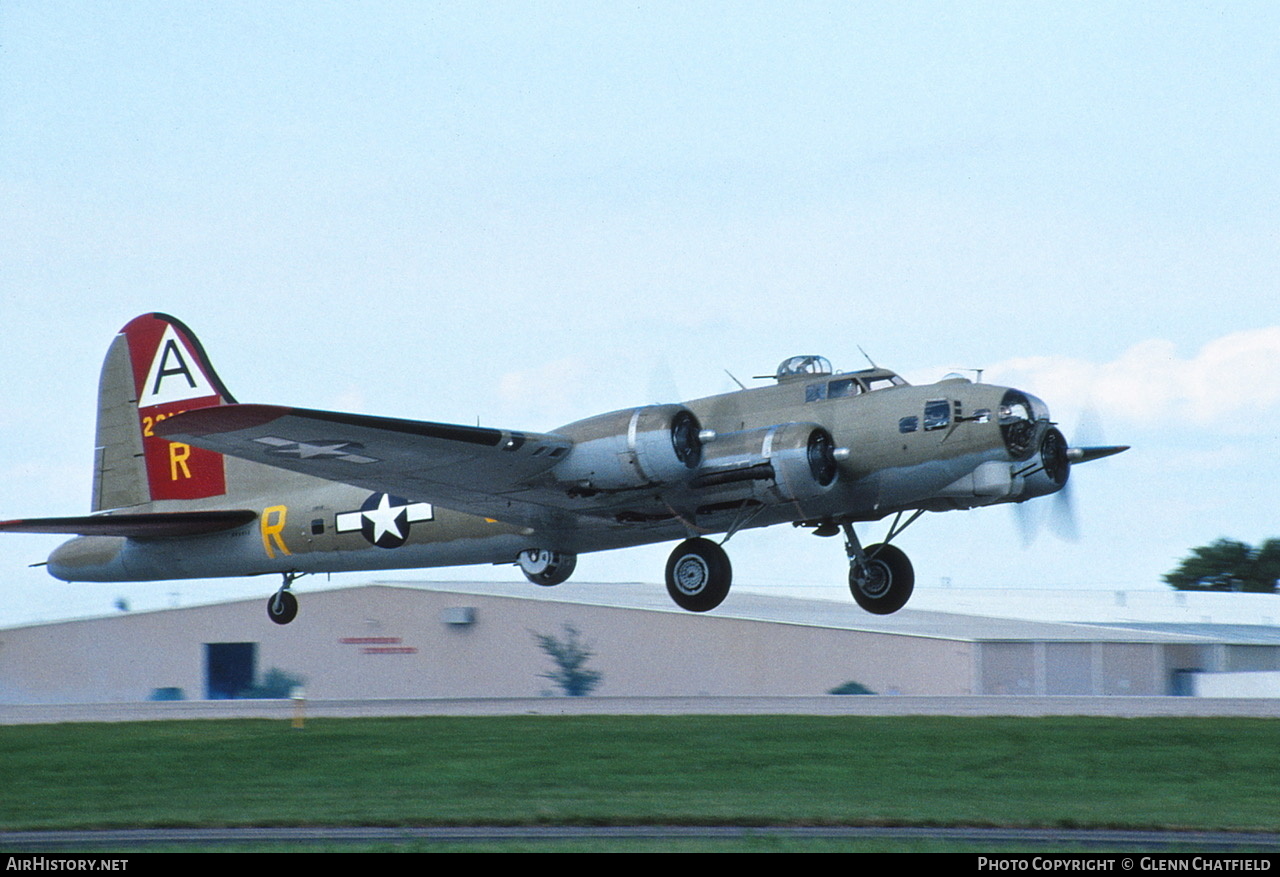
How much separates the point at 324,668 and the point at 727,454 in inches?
1445

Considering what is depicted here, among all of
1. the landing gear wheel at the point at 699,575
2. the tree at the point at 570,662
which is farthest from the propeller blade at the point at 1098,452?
the tree at the point at 570,662

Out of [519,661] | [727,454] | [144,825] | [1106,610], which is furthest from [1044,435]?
[1106,610]

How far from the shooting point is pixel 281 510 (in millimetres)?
25094

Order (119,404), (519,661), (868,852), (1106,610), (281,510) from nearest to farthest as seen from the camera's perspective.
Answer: (868,852)
(281,510)
(119,404)
(519,661)
(1106,610)

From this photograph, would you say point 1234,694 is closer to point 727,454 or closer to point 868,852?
point 727,454

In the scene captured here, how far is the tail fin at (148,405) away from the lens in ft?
89.1

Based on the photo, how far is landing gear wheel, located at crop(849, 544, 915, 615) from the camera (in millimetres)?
22984

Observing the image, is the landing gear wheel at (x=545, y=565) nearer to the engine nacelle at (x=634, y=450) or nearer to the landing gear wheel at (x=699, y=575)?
the landing gear wheel at (x=699, y=575)

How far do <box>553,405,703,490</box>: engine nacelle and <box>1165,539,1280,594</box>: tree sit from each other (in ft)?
227

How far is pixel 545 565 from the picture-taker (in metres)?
23.1

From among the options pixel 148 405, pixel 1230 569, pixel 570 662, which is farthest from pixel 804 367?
pixel 1230 569

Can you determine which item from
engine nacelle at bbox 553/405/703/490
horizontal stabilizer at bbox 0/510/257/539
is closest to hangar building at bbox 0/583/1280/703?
horizontal stabilizer at bbox 0/510/257/539

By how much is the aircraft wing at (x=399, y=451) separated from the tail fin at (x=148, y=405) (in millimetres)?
7720

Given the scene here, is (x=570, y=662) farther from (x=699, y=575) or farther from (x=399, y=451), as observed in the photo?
(x=399, y=451)
